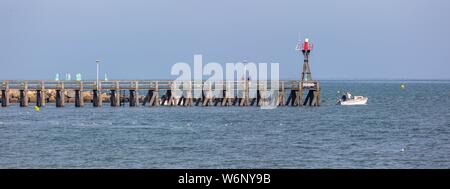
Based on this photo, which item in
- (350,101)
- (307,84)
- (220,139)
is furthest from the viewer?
(350,101)

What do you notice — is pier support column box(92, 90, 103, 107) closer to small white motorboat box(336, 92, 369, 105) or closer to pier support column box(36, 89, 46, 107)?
pier support column box(36, 89, 46, 107)

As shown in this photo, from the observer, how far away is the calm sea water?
31.7 m

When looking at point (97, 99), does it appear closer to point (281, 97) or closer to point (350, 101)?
point (281, 97)

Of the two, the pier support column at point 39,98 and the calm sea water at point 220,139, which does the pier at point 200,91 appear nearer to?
the pier support column at point 39,98

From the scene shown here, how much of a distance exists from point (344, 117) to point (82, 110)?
18.7m

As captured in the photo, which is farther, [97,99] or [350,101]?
[350,101]

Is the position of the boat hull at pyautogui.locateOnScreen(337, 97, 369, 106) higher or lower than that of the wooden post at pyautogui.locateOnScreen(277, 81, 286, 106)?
lower

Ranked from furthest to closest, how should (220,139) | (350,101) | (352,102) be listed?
(352,102)
(350,101)
(220,139)

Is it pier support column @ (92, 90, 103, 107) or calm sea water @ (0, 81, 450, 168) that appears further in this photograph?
pier support column @ (92, 90, 103, 107)

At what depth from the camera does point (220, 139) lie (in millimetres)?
40688

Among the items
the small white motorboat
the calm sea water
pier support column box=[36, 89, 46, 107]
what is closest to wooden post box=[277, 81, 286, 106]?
the calm sea water

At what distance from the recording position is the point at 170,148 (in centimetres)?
3650

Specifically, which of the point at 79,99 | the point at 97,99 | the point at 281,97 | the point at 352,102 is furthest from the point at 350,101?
the point at 79,99
